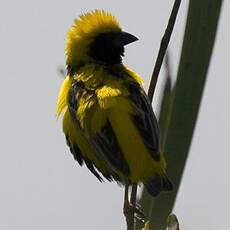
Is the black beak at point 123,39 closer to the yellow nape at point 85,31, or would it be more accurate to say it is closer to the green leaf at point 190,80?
the yellow nape at point 85,31

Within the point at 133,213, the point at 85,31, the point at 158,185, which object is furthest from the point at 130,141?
the point at 85,31

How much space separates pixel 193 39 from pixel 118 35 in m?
1.60

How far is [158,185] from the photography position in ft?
9.05

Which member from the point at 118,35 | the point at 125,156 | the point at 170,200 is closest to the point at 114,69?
the point at 118,35

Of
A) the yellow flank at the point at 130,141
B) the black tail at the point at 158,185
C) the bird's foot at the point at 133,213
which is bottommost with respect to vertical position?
the bird's foot at the point at 133,213

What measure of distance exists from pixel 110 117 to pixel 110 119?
11 millimetres

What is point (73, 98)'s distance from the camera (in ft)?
10.2

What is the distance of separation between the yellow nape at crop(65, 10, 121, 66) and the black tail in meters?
1.28

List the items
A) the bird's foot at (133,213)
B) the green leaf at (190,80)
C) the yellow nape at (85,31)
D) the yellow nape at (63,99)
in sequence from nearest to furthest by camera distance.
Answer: the green leaf at (190,80) < the bird's foot at (133,213) < the yellow nape at (63,99) < the yellow nape at (85,31)

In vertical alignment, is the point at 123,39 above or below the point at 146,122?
above

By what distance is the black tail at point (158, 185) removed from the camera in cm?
268

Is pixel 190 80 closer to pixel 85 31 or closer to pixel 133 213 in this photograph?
pixel 133 213

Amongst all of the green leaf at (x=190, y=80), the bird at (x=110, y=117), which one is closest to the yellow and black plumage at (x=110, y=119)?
the bird at (x=110, y=117)

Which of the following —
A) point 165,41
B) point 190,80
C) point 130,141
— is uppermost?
point 165,41
